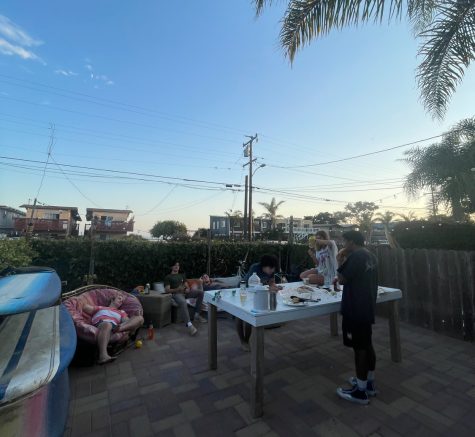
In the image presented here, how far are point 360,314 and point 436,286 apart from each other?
301 cm

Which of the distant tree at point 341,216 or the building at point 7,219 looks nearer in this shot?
the building at point 7,219

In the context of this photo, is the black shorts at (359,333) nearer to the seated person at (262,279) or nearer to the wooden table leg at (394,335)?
the wooden table leg at (394,335)

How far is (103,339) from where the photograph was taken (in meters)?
3.44

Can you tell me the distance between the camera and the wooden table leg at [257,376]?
2.40 meters

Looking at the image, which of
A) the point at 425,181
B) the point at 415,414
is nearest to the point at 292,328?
the point at 415,414

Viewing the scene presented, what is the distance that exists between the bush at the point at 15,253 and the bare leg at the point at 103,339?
7.20 feet

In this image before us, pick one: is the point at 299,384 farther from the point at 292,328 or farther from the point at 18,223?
the point at 18,223

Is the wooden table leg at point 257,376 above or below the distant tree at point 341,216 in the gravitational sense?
below

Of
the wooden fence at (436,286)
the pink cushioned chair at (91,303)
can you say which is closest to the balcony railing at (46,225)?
the pink cushioned chair at (91,303)

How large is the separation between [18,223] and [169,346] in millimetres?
32650

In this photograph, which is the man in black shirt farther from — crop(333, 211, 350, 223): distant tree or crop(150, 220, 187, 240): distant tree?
crop(333, 211, 350, 223): distant tree

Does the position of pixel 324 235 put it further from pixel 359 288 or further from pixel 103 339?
pixel 103 339

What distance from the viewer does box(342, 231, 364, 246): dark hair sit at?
277 cm

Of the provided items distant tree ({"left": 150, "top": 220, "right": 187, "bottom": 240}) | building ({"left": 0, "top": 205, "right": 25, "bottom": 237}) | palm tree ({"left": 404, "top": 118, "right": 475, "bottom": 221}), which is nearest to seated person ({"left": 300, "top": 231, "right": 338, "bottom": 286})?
palm tree ({"left": 404, "top": 118, "right": 475, "bottom": 221})
